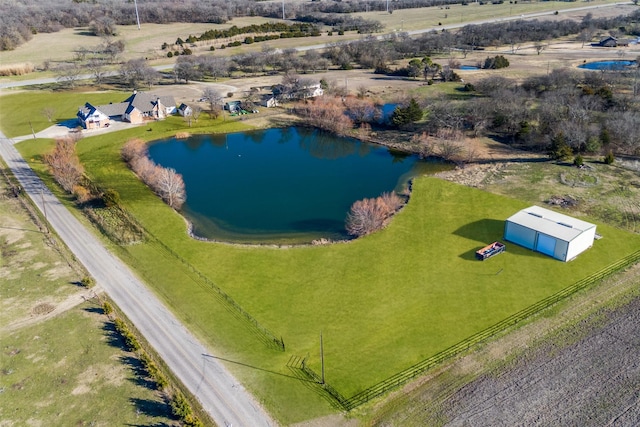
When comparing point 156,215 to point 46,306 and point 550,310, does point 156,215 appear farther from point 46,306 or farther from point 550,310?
point 550,310

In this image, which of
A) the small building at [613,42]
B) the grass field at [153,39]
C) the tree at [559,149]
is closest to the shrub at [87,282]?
the tree at [559,149]

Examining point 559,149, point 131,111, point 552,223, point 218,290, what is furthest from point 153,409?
point 131,111

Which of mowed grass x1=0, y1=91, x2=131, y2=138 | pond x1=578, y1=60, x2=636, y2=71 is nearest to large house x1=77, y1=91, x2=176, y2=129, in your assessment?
mowed grass x1=0, y1=91, x2=131, y2=138

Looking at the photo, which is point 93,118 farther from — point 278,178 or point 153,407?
point 153,407

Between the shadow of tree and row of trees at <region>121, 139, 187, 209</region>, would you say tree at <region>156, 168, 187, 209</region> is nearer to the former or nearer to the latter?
row of trees at <region>121, 139, 187, 209</region>

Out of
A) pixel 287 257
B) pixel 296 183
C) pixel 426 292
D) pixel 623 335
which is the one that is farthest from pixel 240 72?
pixel 623 335

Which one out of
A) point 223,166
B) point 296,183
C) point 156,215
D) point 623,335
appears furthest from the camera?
point 223,166
